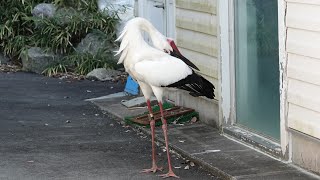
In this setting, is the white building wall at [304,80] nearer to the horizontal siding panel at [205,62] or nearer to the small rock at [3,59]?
the horizontal siding panel at [205,62]

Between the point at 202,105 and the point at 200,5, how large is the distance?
1197 millimetres

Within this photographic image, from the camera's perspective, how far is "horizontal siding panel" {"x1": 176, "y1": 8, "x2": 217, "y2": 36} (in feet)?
31.6

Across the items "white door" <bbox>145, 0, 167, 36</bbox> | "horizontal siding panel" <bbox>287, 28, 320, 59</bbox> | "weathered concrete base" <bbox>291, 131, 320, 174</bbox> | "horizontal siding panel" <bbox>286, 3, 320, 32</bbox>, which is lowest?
"weathered concrete base" <bbox>291, 131, 320, 174</bbox>

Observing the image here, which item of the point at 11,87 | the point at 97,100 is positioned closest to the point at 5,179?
the point at 97,100

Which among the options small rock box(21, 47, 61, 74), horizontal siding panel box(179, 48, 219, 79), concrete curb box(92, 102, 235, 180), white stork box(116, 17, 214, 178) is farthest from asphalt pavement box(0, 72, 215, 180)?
small rock box(21, 47, 61, 74)

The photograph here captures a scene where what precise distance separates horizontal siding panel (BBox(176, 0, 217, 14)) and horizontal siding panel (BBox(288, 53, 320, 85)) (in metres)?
1.87

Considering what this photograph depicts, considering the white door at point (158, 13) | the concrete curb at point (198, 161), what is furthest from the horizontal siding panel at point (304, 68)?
the white door at point (158, 13)

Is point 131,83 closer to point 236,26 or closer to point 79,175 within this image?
point 236,26

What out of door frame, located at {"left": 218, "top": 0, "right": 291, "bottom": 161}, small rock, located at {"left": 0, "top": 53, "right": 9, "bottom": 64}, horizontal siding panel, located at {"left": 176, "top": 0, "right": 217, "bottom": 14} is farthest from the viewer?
small rock, located at {"left": 0, "top": 53, "right": 9, "bottom": 64}

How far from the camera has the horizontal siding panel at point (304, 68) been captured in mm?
7432

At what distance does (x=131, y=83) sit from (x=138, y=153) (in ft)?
11.8

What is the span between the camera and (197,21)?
395 inches

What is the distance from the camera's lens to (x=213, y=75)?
Answer: 31.8 ft

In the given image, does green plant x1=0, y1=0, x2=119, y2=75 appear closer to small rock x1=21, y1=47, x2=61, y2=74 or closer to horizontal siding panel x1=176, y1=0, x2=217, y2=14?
small rock x1=21, y1=47, x2=61, y2=74
